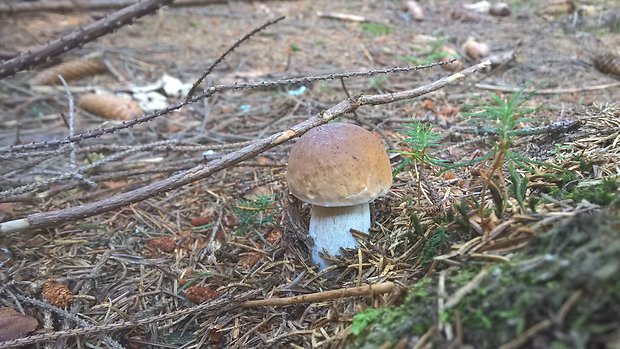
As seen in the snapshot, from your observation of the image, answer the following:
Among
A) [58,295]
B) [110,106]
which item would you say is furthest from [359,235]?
[110,106]

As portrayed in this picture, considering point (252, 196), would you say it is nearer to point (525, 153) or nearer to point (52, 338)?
point (52, 338)

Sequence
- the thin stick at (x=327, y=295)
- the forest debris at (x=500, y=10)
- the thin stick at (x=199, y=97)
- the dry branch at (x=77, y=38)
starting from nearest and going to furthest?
1. the thin stick at (x=327, y=295)
2. the thin stick at (x=199, y=97)
3. the dry branch at (x=77, y=38)
4. the forest debris at (x=500, y=10)

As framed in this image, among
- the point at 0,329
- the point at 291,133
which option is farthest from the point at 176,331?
the point at 291,133

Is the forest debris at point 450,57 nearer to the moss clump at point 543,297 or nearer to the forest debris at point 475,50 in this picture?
the forest debris at point 475,50

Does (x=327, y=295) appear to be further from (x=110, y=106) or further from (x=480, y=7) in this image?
(x=480, y=7)

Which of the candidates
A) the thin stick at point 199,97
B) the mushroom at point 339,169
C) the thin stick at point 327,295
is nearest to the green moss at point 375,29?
the thin stick at point 199,97

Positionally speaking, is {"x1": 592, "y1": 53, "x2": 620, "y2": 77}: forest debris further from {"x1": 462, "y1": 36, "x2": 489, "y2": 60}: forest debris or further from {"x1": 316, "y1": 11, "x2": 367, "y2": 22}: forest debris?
{"x1": 316, "y1": 11, "x2": 367, "y2": 22}: forest debris
